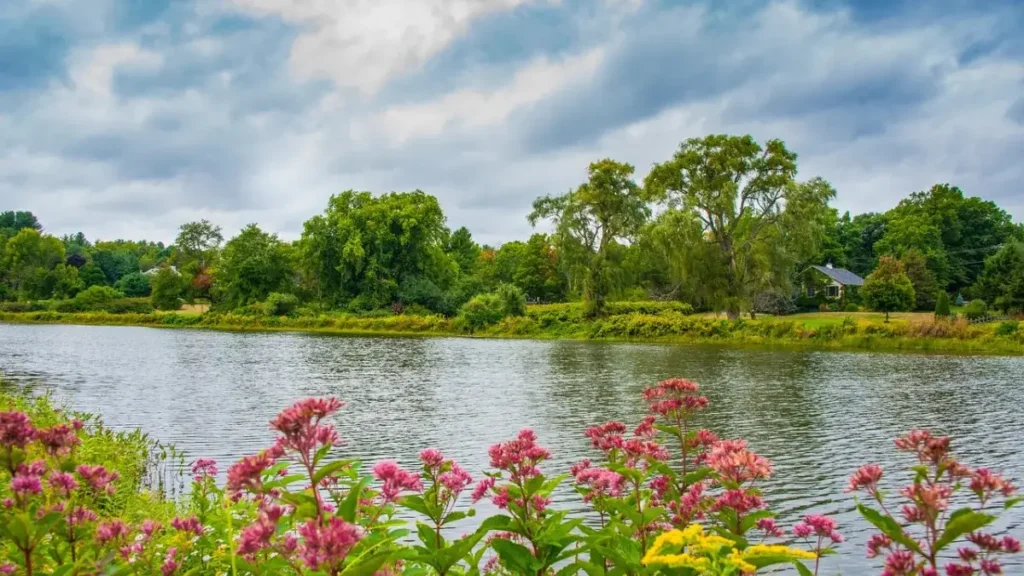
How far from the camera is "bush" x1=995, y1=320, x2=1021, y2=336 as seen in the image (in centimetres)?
3547

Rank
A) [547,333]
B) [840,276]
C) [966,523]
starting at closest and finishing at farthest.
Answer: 1. [966,523]
2. [547,333]
3. [840,276]

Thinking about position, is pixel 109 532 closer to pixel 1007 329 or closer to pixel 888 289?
pixel 1007 329

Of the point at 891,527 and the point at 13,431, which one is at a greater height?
the point at 13,431

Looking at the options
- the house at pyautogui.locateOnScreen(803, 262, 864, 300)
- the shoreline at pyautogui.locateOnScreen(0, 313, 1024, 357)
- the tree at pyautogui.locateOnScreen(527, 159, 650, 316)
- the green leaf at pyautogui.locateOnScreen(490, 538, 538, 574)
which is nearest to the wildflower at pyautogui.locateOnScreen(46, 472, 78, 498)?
the green leaf at pyautogui.locateOnScreen(490, 538, 538, 574)

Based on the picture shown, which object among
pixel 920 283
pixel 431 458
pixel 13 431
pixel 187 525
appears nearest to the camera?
pixel 13 431

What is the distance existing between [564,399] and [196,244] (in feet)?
293

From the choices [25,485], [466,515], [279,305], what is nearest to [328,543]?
[25,485]

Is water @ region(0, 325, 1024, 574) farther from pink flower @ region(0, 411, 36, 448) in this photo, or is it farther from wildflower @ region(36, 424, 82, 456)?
pink flower @ region(0, 411, 36, 448)

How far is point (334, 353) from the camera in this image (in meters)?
36.3

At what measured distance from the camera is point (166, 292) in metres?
83.9

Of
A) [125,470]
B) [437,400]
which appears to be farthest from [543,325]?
[125,470]

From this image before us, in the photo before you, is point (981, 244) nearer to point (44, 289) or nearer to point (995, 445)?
point (995, 445)

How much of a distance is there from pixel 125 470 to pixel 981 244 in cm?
9594

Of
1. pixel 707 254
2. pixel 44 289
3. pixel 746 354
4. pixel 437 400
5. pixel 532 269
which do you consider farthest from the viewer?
pixel 44 289
